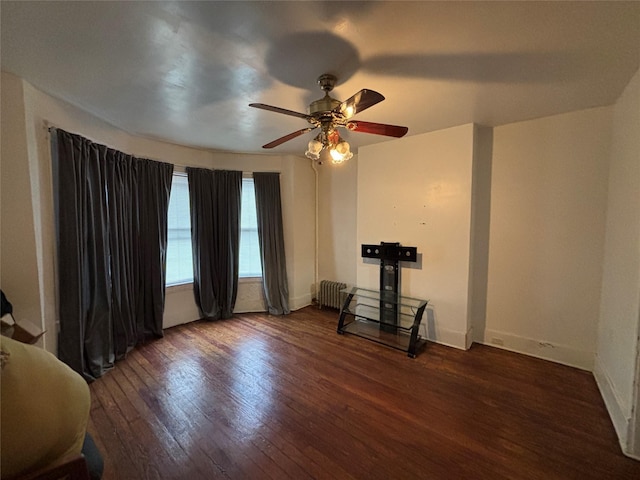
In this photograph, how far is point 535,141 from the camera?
8.81 feet

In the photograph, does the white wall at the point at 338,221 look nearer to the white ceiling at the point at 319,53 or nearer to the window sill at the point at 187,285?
the window sill at the point at 187,285

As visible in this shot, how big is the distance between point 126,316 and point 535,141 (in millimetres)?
4712

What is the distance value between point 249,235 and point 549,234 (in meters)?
3.75

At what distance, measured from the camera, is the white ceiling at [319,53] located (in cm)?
125

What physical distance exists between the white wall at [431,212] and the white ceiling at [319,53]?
0.61 meters

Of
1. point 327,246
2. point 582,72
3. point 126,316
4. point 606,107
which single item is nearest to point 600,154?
point 606,107

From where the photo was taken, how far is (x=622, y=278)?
1928mm

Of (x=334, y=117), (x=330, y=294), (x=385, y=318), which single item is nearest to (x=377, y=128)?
(x=334, y=117)

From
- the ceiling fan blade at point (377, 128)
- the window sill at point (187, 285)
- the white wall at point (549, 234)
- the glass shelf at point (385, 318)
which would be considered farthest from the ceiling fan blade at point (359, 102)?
the window sill at point (187, 285)

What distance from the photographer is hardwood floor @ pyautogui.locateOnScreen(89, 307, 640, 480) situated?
1.57 metres

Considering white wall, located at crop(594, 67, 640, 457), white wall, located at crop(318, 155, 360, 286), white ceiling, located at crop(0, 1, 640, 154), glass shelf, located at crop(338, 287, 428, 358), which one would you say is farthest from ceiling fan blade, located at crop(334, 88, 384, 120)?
white wall, located at crop(318, 155, 360, 286)

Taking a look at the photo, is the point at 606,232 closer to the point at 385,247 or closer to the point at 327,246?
the point at 385,247

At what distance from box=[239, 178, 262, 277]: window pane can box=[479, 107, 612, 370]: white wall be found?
3.19m

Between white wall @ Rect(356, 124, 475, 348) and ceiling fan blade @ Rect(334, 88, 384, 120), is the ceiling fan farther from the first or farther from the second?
white wall @ Rect(356, 124, 475, 348)
